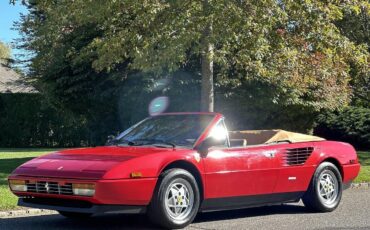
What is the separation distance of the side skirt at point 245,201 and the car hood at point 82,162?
36.1 inches

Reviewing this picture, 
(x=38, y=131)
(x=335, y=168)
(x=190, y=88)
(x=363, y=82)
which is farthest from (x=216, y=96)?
(x=38, y=131)

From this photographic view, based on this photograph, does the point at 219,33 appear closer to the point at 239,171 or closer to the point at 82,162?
the point at 239,171

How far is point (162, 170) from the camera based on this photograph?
7.17 metres

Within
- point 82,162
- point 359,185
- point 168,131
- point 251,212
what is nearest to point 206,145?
point 168,131

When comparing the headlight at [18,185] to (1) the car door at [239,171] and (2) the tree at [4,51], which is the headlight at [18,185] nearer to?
(1) the car door at [239,171]

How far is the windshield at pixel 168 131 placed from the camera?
796cm

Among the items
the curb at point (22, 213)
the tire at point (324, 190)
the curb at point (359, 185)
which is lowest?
the curb at point (359, 185)

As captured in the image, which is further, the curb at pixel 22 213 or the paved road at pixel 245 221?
the curb at pixel 22 213

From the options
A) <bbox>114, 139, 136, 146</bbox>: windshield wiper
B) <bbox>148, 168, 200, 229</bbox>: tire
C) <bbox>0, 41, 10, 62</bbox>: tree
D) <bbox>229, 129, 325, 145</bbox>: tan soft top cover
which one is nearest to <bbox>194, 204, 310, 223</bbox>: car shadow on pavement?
<bbox>148, 168, 200, 229</bbox>: tire

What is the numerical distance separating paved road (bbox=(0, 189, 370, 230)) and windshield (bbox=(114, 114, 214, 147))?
1095mm

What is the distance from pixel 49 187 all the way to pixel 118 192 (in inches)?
34.9

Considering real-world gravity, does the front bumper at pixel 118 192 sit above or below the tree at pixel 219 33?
below

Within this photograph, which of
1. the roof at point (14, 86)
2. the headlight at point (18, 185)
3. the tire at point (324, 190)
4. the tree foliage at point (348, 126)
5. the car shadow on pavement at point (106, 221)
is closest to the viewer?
the headlight at point (18, 185)

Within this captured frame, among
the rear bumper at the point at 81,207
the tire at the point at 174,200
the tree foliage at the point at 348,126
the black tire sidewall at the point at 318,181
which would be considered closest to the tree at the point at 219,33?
the black tire sidewall at the point at 318,181
